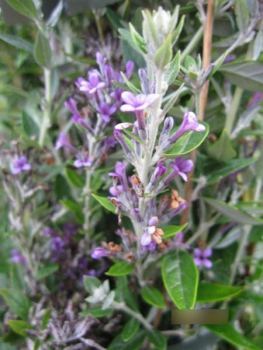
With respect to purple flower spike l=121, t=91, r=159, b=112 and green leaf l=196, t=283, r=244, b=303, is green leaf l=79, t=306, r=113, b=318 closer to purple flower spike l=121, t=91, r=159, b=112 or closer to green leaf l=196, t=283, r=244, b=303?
green leaf l=196, t=283, r=244, b=303

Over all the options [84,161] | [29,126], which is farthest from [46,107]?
[84,161]

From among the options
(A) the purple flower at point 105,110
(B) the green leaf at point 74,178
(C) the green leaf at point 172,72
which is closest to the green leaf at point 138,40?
(C) the green leaf at point 172,72

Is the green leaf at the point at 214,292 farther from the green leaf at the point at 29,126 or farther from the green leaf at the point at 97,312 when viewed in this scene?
the green leaf at the point at 29,126

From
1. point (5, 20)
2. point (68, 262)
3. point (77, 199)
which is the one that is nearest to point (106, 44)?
point (5, 20)

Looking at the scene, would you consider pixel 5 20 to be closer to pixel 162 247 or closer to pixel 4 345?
pixel 162 247

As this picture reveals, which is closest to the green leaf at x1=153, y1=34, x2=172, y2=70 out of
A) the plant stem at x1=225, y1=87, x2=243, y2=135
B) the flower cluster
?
the flower cluster

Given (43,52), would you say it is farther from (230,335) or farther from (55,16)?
(230,335)
